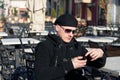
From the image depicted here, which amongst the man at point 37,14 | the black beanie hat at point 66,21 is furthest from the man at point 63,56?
the man at point 37,14

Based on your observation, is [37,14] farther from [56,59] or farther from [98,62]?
[56,59]

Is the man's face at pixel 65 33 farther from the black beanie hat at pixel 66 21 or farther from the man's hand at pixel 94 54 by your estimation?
the man's hand at pixel 94 54

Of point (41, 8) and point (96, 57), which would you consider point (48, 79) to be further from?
point (41, 8)

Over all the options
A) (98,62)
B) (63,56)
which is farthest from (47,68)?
(98,62)

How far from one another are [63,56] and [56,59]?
106 mm

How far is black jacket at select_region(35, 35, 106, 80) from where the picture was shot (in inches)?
118

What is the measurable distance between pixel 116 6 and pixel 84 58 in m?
18.6

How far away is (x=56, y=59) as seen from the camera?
3170mm

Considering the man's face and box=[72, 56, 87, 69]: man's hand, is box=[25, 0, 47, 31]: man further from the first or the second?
box=[72, 56, 87, 69]: man's hand

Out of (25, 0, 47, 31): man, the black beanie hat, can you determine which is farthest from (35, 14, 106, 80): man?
(25, 0, 47, 31): man

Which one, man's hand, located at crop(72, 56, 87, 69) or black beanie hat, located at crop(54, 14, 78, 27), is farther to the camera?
black beanie hat, located at crop(54, 14, 78, 27)

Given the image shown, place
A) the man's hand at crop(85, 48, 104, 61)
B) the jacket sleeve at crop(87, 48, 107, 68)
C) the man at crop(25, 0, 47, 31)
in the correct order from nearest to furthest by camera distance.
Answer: the man's hand at crop(85, 48, 104, 61) → the jacket sleeve at crop(87, 48, 107, 68) → the man at crop(25, 0, 47, 31)

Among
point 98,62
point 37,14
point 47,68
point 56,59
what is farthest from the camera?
point 37,14

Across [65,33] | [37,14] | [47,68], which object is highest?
[65,33]
